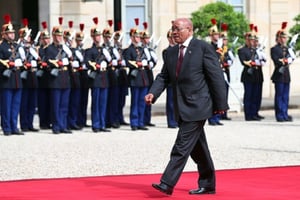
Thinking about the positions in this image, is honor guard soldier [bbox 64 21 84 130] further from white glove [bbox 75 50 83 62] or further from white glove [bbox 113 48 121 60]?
white glove [bbox 113 48 121 60]

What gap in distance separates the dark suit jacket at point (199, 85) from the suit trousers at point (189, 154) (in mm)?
117

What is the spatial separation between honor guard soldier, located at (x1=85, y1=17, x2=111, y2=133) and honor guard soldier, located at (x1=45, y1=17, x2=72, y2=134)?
43 cm

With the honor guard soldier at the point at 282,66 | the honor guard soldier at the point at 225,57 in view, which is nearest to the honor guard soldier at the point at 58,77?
the honor guard soldier at the point at 225,57

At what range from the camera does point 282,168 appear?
14.5 m

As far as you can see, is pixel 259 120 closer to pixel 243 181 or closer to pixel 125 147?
pixel 125 147

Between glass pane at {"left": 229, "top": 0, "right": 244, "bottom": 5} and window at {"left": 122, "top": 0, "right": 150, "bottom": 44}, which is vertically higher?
glass pane at {"left": 229, "top": 0, "right": 244, "bottom": 5}

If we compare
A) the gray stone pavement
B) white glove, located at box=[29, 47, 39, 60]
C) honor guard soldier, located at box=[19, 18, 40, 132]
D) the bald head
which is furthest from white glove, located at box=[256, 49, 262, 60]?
the bald head

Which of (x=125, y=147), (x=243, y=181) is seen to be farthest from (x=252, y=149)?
(x=243, y=181)

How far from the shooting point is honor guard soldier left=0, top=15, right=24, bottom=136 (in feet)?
66.4

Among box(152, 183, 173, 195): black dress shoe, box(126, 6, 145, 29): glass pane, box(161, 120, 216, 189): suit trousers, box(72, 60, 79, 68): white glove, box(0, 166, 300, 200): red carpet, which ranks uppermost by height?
box(126, 6, 145, 29): glass pane

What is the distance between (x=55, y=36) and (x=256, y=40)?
15.3ft

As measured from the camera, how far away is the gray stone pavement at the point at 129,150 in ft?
48.7

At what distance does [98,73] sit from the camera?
21281mm

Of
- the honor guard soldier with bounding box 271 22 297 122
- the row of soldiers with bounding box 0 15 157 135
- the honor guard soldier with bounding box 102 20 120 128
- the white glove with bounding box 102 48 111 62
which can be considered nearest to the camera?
the row of soldiers with bounding box 0 15 157 135
